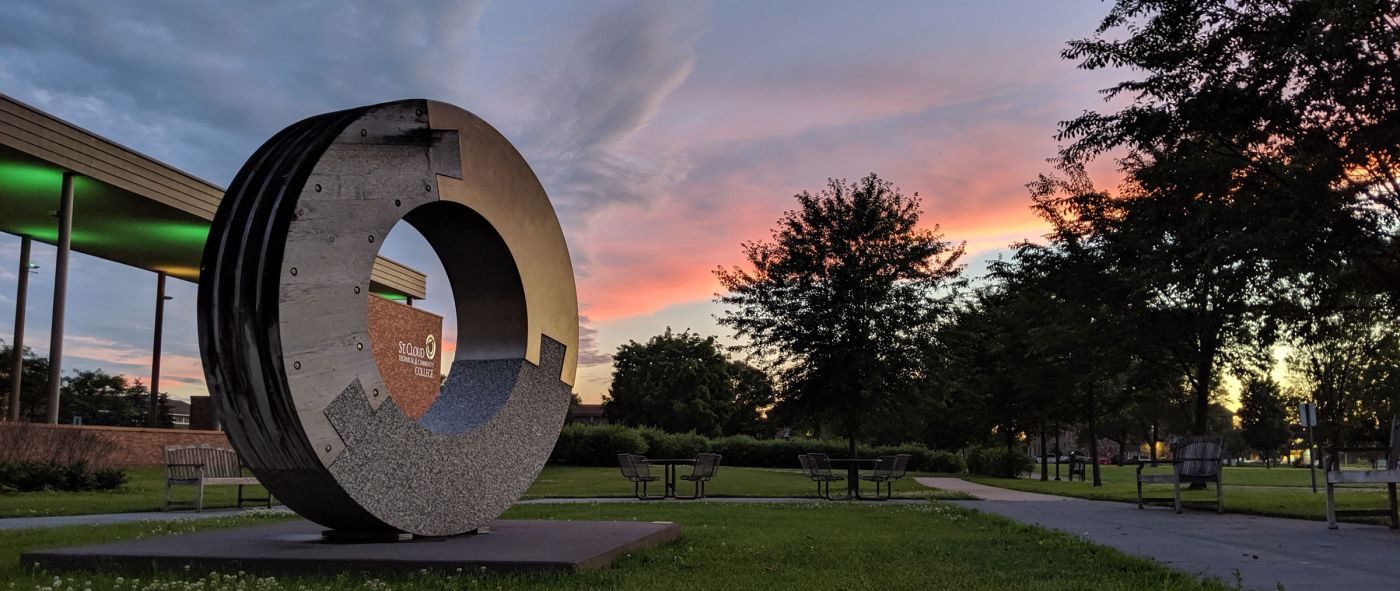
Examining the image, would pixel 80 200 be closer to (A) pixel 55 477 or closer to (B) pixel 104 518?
(A) pixel 55 477

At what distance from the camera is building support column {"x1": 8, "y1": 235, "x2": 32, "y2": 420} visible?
24948 mm

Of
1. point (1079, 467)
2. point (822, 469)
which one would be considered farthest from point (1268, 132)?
point (1079, 467)

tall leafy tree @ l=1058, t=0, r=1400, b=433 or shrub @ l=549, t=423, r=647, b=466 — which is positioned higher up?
tall leafy tree @ l=1058, t=0, r=1400, b=433

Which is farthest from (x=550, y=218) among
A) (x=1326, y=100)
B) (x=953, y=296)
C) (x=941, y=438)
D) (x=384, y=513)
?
(x=941, y=438)

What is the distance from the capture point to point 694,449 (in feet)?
137

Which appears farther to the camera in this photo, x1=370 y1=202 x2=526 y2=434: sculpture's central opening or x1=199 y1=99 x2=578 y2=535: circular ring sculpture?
x1=370 y1=202 x2=526 y2=434: sculpture's central opening

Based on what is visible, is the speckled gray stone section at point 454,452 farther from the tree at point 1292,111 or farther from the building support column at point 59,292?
the building support column at point 59,292

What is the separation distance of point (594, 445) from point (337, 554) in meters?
31.5

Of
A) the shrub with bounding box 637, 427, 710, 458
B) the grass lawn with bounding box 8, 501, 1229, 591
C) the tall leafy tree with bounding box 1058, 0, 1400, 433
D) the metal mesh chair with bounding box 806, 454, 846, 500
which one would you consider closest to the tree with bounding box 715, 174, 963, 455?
the metal mesh chair with bounding box 806, 454, 846, 500

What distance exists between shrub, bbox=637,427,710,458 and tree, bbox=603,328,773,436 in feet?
106

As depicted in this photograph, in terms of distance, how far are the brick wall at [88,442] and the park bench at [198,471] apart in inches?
148

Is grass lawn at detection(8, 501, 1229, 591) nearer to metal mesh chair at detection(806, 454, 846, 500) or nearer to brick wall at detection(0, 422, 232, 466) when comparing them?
metal mesh chair at detection(806, 454, 846, 500)

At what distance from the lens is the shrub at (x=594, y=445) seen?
37.5 metres

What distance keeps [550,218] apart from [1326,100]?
451 inches
